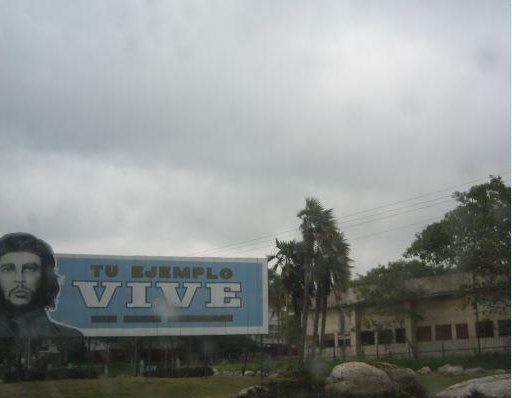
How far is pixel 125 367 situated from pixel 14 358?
7970 mm

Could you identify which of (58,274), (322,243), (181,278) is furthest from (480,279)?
(58,274)

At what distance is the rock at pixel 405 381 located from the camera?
23656mm

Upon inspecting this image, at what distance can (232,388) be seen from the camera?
1116 inches

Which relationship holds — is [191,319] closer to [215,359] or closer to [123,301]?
[123,301]

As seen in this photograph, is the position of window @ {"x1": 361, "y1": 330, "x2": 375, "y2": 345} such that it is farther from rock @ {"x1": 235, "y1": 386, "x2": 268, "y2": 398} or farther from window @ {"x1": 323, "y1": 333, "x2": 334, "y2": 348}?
rock @ {"x1": 235, "y1": 386, "x2": 268, "y2": 398}

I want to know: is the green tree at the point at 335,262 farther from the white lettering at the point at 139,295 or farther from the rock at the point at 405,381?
the rock at the point at 405,381

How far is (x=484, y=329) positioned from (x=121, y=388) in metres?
25.5

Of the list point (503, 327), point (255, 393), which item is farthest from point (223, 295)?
point (503, 327)

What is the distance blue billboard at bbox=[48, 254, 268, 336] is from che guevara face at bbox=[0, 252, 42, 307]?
3.63 ft

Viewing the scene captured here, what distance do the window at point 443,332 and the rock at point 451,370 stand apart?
959cm

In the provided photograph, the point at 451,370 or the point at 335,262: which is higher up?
the point at 335,262

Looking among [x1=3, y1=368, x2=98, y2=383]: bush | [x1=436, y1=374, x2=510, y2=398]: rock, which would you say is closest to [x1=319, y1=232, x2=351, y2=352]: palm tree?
[x1=3, y1=368, x2=98, y2=383]: bush

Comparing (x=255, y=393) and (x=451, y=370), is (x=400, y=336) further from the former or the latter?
(x=255, y=393)

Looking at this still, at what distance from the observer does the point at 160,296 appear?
3045cm
